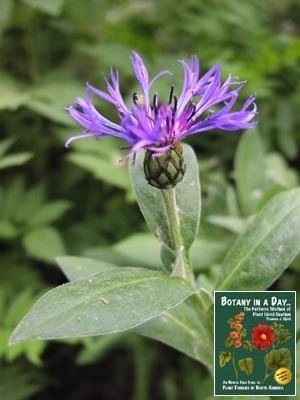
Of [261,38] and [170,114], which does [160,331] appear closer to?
[170,114]

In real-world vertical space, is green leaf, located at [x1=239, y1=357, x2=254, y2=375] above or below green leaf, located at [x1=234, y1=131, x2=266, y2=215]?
below

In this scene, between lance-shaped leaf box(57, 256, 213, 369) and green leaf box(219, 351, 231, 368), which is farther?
lance-shaped leaf box(57, 256, 213, 369)

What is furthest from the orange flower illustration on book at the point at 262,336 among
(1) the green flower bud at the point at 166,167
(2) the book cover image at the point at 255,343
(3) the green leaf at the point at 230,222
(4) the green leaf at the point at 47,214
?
(4) the green leaf at the point at 47,214

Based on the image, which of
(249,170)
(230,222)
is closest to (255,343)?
(230,222)

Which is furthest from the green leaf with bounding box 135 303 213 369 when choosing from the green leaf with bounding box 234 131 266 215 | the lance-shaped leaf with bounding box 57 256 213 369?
the green leaf with bounding box 234 131 266 215

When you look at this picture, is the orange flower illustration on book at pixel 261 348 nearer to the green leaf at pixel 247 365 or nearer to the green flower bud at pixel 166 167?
the green leaf at pixel 247 365

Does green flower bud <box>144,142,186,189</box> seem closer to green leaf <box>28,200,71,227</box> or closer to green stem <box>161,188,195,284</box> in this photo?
green stem <box>161,188,195,284</box>
